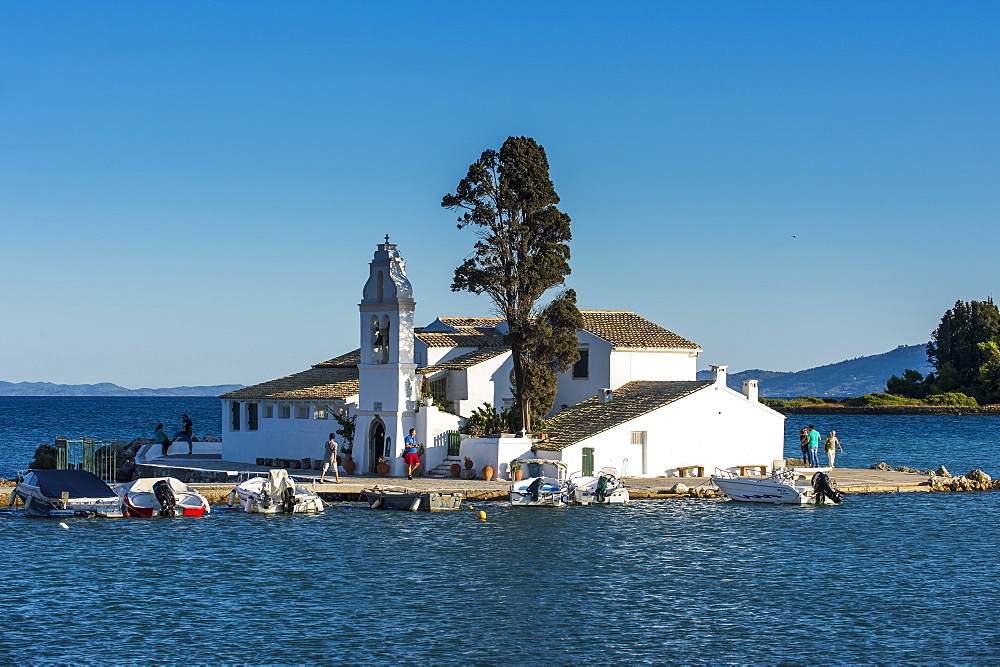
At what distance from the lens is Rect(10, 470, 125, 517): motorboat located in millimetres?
39750

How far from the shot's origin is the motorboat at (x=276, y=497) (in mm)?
40375

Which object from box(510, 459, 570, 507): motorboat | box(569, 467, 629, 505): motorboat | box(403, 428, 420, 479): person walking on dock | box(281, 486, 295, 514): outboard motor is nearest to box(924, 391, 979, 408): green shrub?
box(569, 467, 629, 505): motorboat

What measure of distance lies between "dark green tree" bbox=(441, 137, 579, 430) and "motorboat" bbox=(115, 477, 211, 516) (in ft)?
41.2

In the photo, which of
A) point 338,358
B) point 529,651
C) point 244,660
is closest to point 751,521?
point 529,651

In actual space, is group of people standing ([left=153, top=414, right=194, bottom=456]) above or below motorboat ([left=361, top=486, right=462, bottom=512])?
above

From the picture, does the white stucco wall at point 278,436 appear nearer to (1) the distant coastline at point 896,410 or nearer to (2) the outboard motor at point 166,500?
(2) the outboard motor at point 166,500

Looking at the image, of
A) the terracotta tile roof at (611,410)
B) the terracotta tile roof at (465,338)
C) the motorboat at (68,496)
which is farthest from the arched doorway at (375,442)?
the motorboat at (68,496)

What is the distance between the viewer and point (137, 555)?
32.8 m

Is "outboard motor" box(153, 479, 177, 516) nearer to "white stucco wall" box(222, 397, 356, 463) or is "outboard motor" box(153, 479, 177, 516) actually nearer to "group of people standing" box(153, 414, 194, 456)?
"white stucco wall" box(222, 397, 356, 463)

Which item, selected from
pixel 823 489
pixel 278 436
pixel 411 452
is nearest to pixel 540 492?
pixel 411 452

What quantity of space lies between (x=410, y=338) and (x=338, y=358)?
12.6m

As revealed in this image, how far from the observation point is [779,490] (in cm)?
4312

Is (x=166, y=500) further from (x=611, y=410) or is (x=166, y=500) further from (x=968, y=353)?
(x=968, y=353)

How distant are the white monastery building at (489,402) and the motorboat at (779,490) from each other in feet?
7.37
